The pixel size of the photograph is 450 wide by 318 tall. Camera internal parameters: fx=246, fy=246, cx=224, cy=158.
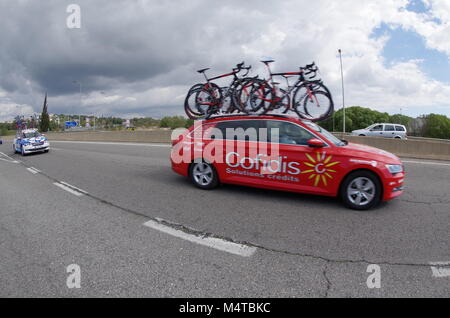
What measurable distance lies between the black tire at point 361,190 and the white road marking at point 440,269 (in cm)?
159

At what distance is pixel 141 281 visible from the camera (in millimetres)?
2398

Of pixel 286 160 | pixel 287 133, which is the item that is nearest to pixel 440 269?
pixel 286 160

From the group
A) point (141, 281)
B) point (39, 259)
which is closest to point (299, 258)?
point (141, 281)

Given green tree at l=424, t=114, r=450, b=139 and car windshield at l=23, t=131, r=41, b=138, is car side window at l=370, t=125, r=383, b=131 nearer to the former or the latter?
car windshield at l=23, t=131, r=41, b=138

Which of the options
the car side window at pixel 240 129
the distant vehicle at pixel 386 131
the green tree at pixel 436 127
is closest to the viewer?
the car side window at pixel 240 129

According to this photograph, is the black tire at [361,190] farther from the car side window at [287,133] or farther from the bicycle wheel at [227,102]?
the bicycle wheel at [227,102]

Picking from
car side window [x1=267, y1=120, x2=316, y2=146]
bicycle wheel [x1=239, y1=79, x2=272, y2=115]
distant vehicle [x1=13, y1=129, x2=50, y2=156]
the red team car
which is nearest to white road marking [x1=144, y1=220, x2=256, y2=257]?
the red team car

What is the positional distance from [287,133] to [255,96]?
6.40 ft

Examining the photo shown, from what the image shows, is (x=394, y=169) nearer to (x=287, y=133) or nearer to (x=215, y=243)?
(x=287, y=133)

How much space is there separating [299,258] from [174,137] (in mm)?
4432

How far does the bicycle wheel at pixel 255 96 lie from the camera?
249 inches

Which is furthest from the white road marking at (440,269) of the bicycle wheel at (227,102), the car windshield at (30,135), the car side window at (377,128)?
the car side window at (377,128)

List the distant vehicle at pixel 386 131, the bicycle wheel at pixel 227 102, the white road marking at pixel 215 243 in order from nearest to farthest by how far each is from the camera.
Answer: the white road marking at pixel 215 243
the bicycle wheel at pixel 227 102
the distant vehicle at pixel 386 131

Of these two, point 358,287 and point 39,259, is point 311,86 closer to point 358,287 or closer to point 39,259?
point 358,287
